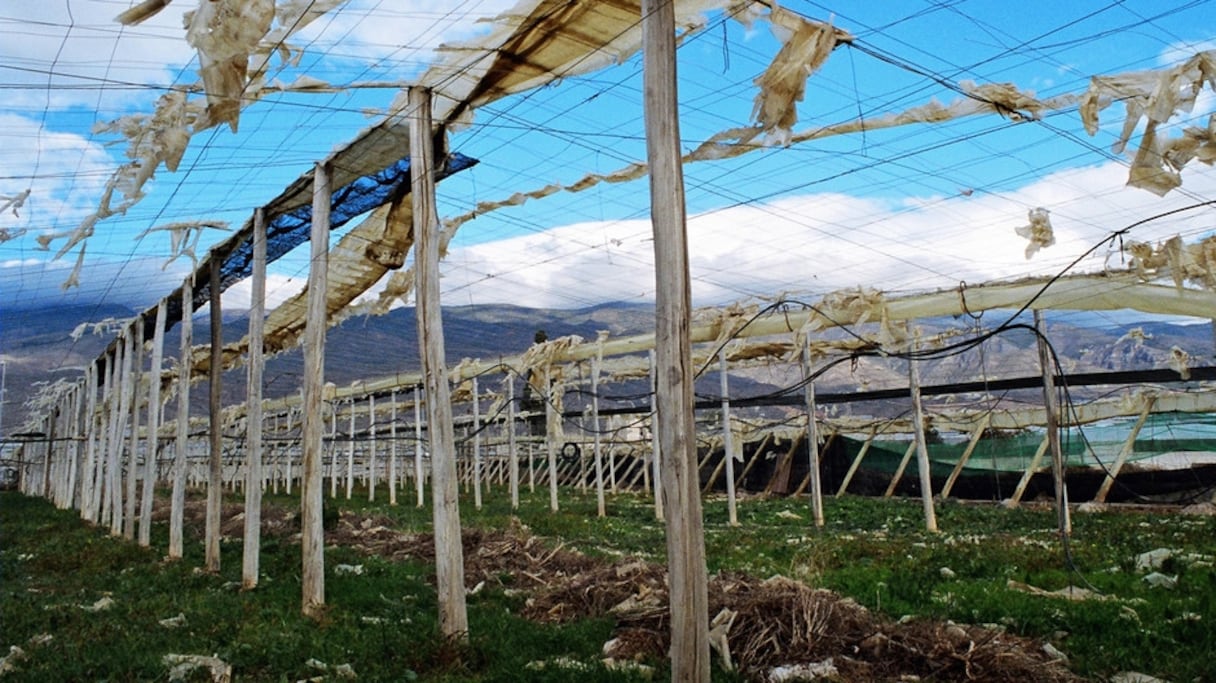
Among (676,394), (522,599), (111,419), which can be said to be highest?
(111,419)

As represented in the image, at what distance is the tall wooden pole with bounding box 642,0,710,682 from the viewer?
4574 mm

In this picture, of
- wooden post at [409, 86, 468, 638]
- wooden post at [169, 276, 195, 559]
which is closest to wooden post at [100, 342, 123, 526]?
wooden post at [169, 276, 195, 559]

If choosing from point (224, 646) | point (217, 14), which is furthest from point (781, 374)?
point (217, 14)

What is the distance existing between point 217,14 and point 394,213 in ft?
18.6

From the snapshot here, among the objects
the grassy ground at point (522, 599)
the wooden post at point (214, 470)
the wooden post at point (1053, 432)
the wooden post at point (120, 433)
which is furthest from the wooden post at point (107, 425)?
the wooden post at point (1053, 432)

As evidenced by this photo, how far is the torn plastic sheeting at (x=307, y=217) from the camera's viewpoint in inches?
371

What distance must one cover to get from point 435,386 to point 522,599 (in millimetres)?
2911

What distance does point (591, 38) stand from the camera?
21.6 ft

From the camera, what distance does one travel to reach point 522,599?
8898 millimetres

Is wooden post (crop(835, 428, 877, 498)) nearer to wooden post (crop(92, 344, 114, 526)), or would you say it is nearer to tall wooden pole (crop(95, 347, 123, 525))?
tall wooden pole (crop(95, 347, 123, 525))

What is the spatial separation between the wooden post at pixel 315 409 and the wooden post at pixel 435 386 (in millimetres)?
1917

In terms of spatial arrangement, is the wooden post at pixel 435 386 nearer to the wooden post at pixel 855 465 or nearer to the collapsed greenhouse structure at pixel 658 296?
the collapsed greenhouse structure at pixel 658 296

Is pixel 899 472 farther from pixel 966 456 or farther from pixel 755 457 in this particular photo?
pixel 755 457

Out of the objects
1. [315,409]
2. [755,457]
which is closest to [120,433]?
[315,409]
